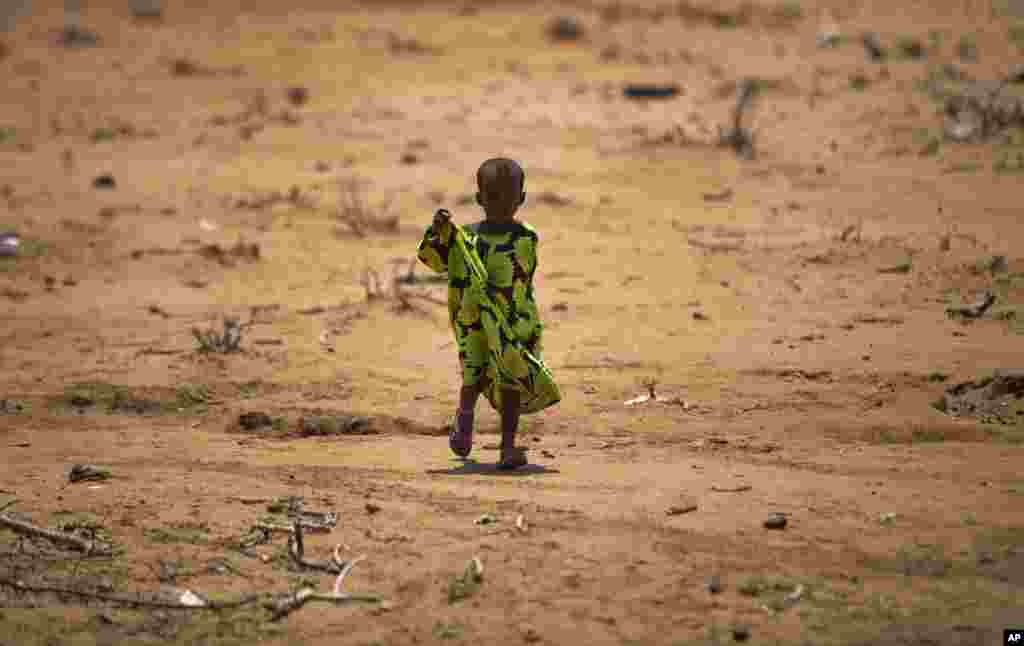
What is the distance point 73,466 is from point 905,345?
11.8ft

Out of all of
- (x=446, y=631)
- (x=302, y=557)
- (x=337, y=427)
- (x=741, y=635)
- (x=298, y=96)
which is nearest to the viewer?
(x=741, y=635)

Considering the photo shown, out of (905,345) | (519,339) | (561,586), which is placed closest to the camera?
(561,586)

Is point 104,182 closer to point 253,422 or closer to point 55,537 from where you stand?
point 253,422

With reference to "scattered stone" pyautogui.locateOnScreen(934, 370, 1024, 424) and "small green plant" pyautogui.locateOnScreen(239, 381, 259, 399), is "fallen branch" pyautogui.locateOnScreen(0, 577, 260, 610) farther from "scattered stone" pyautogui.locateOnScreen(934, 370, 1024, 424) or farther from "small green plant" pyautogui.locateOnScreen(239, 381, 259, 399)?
"scattered stone" pyautogui.locateOnScreen(934, 370, 1024, 424)

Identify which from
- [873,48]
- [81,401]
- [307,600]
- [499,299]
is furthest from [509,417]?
[873,48]

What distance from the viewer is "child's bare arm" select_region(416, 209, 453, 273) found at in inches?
214

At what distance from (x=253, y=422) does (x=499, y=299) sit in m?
1.54

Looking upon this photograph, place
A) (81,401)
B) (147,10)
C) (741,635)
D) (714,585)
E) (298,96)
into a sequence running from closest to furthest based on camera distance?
(741,635) < (714,585) < (81,401) < (298,96) < (147,10)

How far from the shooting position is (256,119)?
1271 centimetres

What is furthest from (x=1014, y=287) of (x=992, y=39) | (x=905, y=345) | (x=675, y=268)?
(x=992, y=39)

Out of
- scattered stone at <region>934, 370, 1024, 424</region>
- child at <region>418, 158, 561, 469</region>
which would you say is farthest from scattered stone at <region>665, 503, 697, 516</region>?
scattered stone at <region>934, 370, 1024, 424</region>

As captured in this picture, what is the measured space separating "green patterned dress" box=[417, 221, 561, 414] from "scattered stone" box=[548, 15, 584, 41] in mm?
10002

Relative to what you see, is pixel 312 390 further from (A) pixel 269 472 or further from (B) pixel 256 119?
(B) pixel 256 119

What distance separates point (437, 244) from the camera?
5.53 meters
